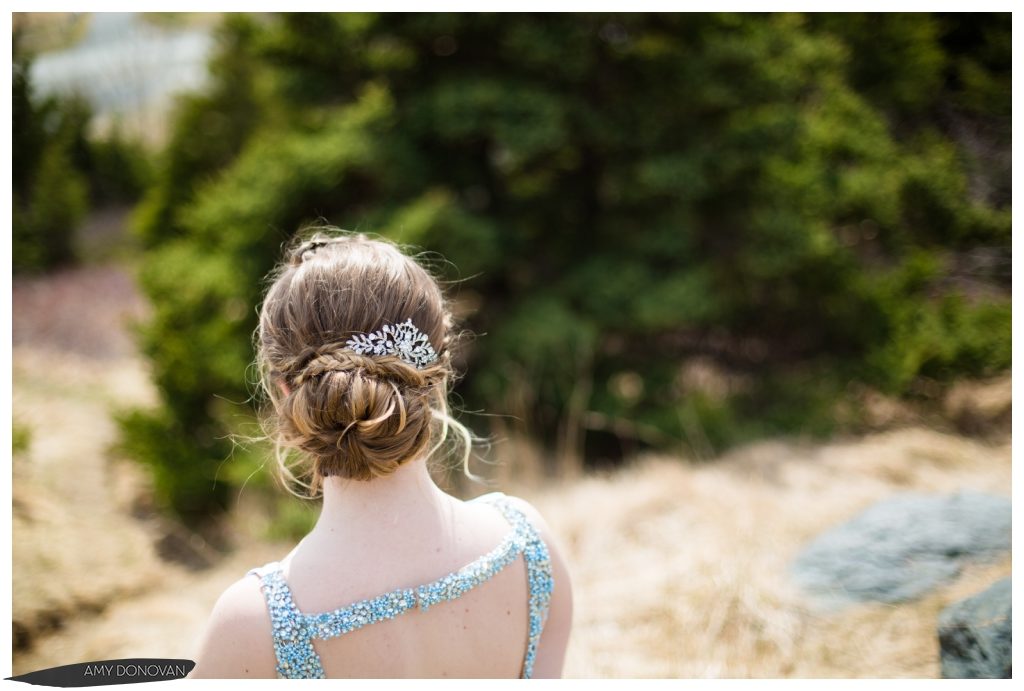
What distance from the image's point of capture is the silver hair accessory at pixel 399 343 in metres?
1.30

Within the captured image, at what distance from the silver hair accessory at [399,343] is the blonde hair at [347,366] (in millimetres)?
11

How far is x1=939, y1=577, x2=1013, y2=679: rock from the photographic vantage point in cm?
211

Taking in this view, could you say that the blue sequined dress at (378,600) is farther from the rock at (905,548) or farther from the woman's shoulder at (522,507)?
the rock at (905,548)

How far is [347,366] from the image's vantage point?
4.22 feet

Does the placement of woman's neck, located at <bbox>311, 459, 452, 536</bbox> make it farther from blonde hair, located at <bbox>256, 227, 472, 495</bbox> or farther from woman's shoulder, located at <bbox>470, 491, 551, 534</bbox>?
woman's shoulder, located at <bbox>470, 491, 551, 534</bbox>

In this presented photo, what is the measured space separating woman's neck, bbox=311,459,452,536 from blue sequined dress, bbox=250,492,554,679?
4.3 inches

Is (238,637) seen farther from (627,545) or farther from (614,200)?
(614,200)

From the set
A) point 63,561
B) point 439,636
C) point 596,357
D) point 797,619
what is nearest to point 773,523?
point 797,619

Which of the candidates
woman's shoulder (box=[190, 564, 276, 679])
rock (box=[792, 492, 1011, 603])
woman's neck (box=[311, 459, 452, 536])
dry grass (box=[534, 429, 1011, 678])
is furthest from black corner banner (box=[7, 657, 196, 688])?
rock (box=[792, 492, 1011, 603])

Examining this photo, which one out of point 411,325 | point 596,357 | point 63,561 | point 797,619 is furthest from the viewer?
point 596,357

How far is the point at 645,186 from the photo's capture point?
14.7 ft
